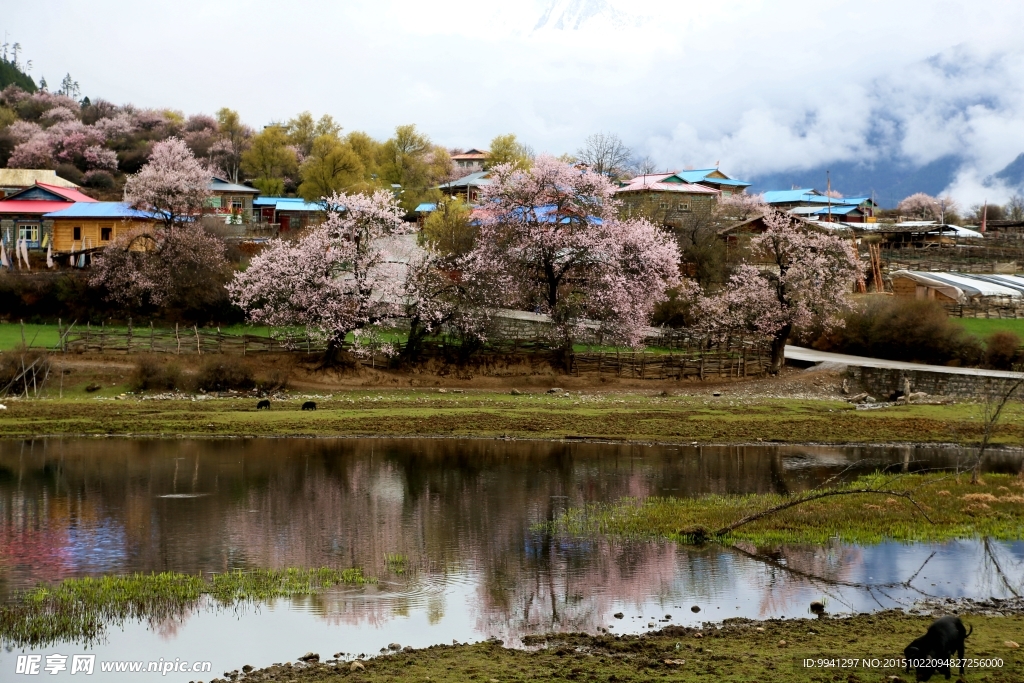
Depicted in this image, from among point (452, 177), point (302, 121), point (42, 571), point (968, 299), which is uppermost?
point (302, 121)

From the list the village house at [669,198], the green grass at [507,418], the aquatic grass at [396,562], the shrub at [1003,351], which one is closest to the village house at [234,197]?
the village house at [669,198]

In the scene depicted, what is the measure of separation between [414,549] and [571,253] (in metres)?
36.4

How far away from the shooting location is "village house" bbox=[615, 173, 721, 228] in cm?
8844

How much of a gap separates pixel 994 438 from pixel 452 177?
109 meters

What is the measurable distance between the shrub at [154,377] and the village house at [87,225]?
38.7 metres

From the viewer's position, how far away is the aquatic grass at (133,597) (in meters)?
15.8

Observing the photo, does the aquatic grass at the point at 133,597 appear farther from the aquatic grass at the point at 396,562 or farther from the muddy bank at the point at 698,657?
the muddy bank at the point at 698,657

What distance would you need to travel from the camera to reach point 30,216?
3383 inches

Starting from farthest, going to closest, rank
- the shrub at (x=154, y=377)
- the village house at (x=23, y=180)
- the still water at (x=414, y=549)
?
the village house at (x=23, y=180) < the shrub at (x=154, y=377) < the still water at (x=414, y=549)

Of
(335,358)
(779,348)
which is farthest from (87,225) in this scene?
(779,348)

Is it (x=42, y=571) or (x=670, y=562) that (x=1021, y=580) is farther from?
(x=42, y=571)

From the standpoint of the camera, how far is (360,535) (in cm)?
2248

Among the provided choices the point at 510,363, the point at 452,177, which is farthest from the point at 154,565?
the point at 452,177

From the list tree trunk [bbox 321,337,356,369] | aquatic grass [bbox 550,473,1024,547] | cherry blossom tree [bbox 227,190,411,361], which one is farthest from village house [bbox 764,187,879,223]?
aquatic grass [bbox 550,473,1024,547]
